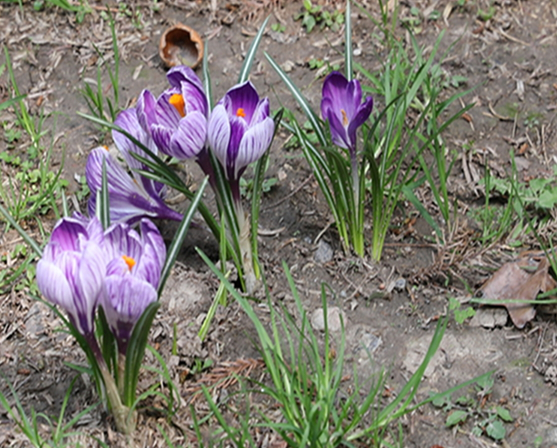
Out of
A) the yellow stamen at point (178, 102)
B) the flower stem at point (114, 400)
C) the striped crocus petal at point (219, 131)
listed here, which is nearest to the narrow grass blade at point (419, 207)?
the striped crocus petal at point (219, 131)

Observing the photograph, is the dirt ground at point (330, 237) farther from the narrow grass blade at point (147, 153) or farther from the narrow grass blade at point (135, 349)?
the narrow grass blade at point (147, 153)

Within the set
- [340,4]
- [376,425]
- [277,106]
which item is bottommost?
[376,425]

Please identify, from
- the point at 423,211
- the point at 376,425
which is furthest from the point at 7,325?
the point at 423,211

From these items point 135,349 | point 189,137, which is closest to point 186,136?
point 189,137

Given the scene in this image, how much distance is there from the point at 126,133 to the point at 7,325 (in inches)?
29.2

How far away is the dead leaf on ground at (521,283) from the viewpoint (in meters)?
2.11

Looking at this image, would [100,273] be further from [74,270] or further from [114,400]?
[114,400]

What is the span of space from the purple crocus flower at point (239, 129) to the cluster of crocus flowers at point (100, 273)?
0.44 m

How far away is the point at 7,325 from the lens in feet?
7.13

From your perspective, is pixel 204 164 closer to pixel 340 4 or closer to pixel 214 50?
pixel 214 50

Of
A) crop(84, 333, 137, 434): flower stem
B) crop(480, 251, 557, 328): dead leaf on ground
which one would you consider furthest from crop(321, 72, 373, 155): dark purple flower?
crop(84, 333, 137, 434): flower stem

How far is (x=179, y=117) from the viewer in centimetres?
196

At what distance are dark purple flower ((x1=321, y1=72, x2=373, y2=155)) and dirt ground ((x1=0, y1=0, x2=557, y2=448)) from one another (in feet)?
1.42

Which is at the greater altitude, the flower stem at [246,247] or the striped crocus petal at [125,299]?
the striped crocus petal at [125,299]
